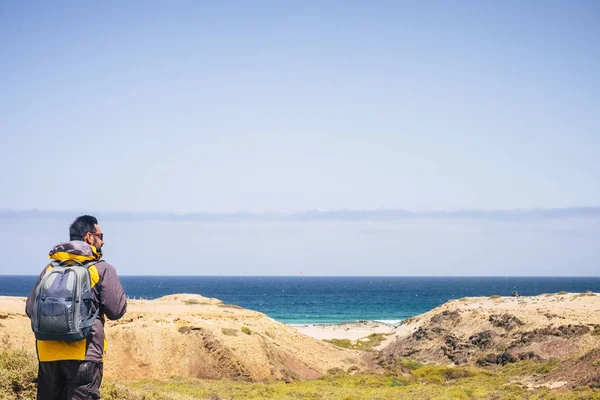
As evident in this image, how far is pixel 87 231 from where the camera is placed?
7672 millimetres

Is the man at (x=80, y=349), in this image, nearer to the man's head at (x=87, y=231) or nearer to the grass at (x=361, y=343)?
the man's head at (x=87, y=231)

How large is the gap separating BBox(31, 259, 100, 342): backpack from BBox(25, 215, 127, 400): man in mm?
157

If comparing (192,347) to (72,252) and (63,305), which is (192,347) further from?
(63,305)

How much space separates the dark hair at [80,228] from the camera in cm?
764

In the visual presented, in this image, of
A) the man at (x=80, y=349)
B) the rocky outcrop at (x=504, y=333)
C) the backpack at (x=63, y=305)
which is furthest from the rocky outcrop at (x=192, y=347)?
the backpack at (x=63, y=305)

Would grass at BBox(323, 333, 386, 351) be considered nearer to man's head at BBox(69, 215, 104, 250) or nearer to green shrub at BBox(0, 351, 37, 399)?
green shrub at BBox(0, 351, 37, 399)

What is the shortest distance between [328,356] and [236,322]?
274 inches

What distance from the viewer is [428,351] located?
4978cm

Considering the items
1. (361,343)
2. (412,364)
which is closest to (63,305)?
(412,364)

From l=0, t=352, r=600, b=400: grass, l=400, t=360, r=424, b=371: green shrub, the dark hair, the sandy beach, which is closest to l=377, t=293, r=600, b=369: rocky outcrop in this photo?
l=400, t=360, r=424, b=371: green shrub

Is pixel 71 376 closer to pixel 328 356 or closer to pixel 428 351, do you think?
pixel 328 356

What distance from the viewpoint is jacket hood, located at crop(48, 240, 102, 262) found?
696 centimetres

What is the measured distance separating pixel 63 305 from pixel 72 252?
698mm

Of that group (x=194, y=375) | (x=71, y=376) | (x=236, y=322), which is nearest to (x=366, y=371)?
(x=236, y=322)
